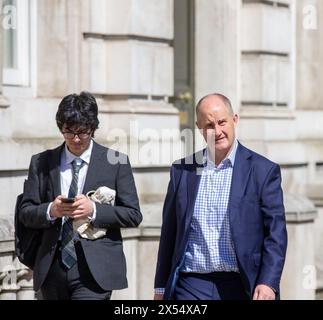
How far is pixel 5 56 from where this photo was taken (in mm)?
12023

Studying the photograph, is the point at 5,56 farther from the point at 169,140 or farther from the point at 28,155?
the point at 169,140

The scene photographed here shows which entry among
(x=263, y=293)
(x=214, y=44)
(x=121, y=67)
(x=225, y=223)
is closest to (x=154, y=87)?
(x=121, y=67)

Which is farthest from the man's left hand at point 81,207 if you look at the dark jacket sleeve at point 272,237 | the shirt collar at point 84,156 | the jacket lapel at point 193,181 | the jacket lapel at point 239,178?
the dark jacket sleeve at point 272,237

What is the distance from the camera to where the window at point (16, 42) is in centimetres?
1199

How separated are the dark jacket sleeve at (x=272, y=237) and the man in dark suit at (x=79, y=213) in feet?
3.03

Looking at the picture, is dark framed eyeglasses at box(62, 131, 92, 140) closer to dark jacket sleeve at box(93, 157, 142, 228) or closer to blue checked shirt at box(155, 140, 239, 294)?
dark jacket sleeve at box(93, 157, 142, 228)

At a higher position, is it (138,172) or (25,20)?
(25,20)

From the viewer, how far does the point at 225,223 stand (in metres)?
7.71

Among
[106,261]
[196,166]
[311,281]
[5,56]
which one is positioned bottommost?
[311,281]
